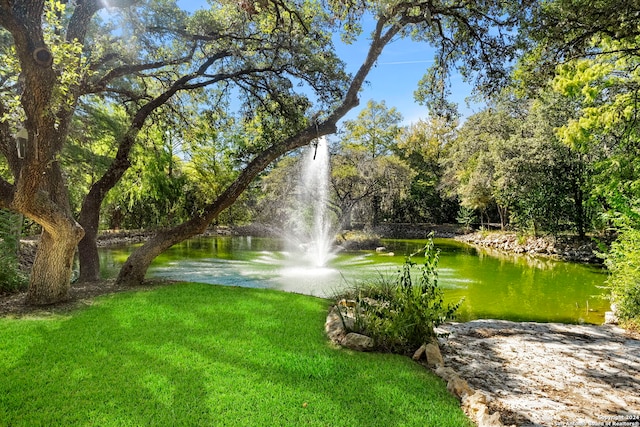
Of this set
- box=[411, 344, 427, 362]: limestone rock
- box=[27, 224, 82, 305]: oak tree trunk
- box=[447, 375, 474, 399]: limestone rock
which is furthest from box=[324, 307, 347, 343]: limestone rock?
box=[27, 224, 82, 305]: oak tree trunk

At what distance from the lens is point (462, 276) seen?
426 inches

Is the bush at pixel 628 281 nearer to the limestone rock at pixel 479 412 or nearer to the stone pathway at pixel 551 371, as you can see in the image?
the stone pathway at pixel 551 371

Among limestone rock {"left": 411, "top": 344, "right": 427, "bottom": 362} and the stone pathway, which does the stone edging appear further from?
the stone pathway

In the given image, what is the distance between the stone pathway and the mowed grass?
1.89 ft

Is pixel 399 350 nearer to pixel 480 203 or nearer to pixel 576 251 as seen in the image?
pixel 576 251

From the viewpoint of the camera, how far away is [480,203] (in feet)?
75.2

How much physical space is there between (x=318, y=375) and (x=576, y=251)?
15.8 m

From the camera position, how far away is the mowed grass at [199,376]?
234 cm

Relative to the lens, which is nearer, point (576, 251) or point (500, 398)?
point (500, 398)

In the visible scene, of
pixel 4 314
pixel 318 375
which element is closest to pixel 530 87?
pixel 318 375

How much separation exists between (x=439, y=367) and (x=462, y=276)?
8.25 metres

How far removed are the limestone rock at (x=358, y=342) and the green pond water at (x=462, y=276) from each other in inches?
134

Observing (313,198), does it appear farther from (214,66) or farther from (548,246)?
(214,66)

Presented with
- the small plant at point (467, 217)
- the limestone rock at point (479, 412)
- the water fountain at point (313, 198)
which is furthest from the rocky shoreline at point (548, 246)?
the limestone rock at point (479, 412)
